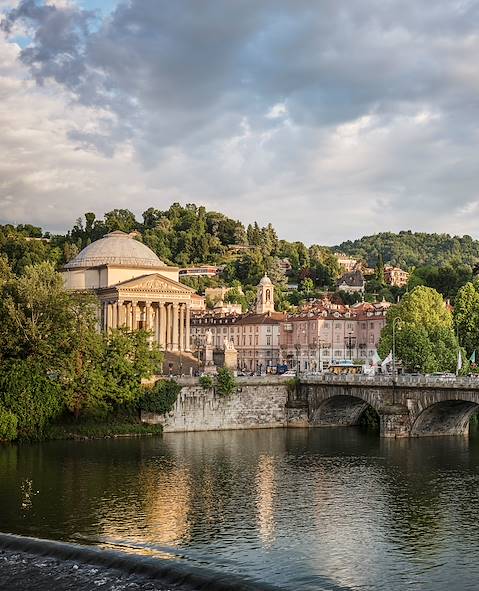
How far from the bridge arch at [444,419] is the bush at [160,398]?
18756 millimetres

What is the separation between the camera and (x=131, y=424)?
229 feet

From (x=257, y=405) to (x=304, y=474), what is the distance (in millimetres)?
25073

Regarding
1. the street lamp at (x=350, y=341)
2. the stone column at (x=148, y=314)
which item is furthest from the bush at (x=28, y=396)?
the street lamp at (x=350, y=341)

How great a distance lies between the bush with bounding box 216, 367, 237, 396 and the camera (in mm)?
74812

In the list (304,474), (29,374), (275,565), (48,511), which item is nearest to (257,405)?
(29,374)

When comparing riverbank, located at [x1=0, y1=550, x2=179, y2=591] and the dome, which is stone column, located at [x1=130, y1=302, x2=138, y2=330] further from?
riverbank, located at [x1=0, y1=550, x2=179, y2=591]

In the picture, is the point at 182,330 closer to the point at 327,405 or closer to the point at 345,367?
the point at 345,367

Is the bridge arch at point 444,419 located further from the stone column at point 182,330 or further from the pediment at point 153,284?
the pediment at point 153,284

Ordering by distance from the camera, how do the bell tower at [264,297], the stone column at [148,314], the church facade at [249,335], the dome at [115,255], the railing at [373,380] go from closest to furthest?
the railing at [373,380] < the stone column at [148,314] < the dome at [115,255] < the church facade at [249,335] < the bell tower at [264,297]

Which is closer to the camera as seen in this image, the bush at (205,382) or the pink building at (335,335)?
the bush at (205,382)

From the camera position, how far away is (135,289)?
96.3 m

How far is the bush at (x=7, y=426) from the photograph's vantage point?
61438mm

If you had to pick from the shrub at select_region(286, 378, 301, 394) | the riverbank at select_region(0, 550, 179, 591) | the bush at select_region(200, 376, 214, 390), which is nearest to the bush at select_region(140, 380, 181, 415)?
the bush at select_region(200, 376, 214, 390)

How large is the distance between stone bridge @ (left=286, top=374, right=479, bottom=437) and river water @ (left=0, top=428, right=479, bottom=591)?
264 centimetres
